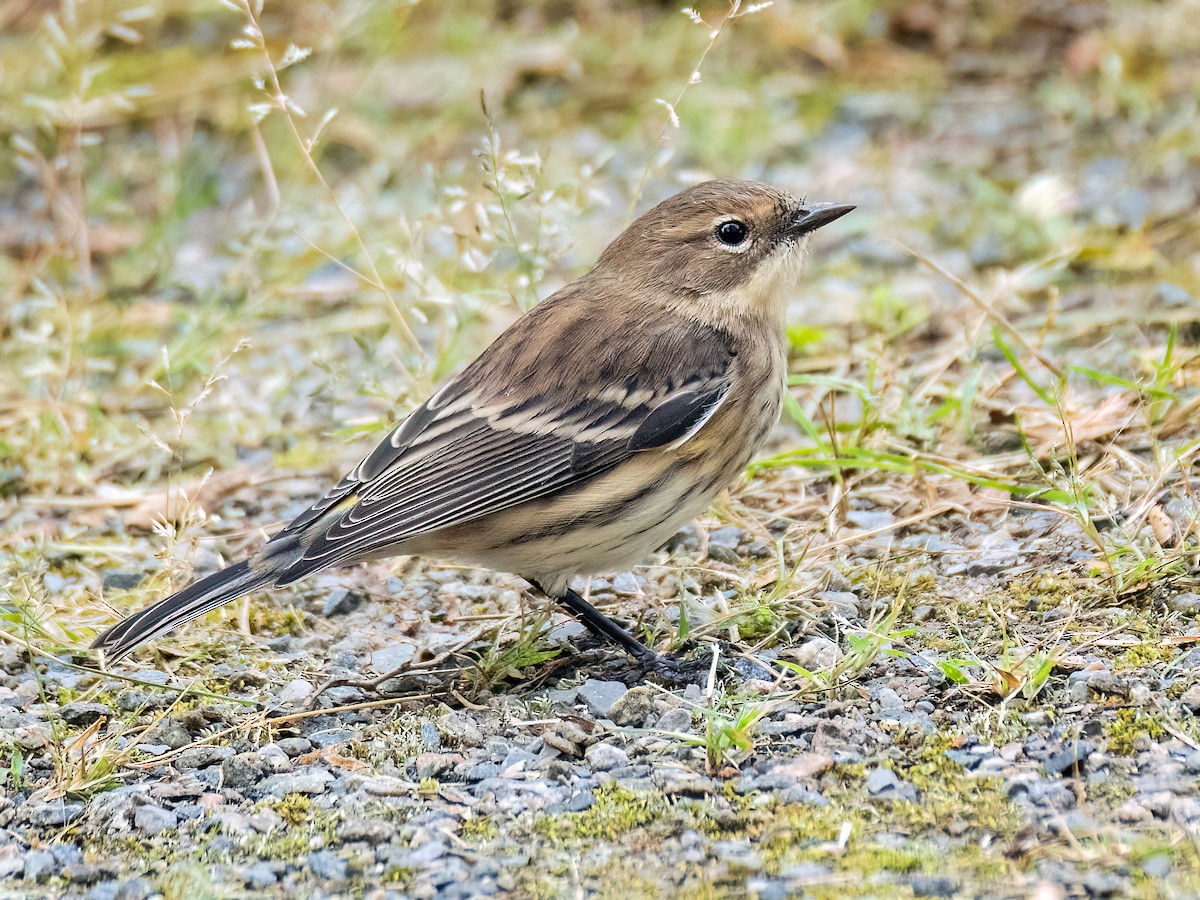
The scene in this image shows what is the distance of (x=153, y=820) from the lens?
11.5ft

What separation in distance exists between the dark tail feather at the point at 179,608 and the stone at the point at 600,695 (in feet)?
3.13

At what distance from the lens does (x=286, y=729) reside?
13.2 ft

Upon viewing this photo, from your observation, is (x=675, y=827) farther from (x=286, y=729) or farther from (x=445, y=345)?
(x=445, y=345)

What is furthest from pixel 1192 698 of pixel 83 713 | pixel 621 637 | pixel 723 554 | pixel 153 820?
pixel 83 713

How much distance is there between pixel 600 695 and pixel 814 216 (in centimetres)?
178

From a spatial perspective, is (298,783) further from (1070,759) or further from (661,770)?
(1070,759)

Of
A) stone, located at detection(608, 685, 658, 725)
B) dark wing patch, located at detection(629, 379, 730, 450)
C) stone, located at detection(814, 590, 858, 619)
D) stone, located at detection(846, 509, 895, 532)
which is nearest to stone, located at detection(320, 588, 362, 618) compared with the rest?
dark wing patch, located at detection(629, 379, 730, 450)

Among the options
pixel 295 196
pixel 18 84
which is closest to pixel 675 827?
pixel 295 196

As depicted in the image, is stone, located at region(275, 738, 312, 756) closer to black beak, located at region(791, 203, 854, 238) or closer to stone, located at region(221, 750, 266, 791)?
stone, located at region(221, 750, 266, 791)

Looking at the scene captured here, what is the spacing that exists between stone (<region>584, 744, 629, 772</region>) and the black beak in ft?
6.47

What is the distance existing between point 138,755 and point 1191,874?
2.57m

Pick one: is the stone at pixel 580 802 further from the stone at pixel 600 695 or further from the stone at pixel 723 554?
the stone at pixel 723 554

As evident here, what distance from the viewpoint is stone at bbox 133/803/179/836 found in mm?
3480

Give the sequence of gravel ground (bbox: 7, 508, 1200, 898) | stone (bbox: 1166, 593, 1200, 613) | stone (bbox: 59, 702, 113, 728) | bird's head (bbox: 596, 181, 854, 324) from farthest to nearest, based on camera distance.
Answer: bird's head (bbox: 596, 181, 854, 324) < stone (bbox: 59, 702, 113, 728) < stone (bbox: 1166, 593, 1200, 613) < gravel ground (bbox: 7, 508, 1200, 898)
